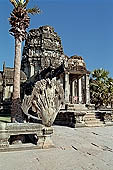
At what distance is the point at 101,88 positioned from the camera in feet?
86.3

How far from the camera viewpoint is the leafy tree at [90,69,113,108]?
82.1ft

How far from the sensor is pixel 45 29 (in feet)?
121

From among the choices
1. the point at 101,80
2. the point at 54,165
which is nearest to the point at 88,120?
the point at 54,165

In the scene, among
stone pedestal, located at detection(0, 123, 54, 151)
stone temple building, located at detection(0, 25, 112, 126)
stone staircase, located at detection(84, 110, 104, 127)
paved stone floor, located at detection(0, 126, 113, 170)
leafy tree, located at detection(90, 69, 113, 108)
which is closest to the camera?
paved stone floor, located at detection(0, 126, 113, 170)

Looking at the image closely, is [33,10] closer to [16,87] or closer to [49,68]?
[16,87]

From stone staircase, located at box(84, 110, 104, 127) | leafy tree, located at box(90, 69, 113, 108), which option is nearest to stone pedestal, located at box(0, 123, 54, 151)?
stone staircase, located at box(84, 110, 104, 127)

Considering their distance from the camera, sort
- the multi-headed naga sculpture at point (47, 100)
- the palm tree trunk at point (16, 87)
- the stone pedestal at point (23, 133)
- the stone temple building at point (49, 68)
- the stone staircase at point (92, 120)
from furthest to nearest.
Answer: the stone temple building at point (49, 68) < the stone staircase at point (92, 120) < the palm tree trunk at point (16, 87) < the multi-headed naga sculpture at point (47, 100) < the stone pedestal at point (23, 133)

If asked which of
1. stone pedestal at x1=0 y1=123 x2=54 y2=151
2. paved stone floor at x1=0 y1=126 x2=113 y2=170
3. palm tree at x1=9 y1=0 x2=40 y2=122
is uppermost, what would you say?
palm tree at x1=9 y1=0 x2=40 y2=122

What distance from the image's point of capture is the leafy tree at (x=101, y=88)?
25016 millimetres

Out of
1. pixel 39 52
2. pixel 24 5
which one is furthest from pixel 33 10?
pixel 39 52

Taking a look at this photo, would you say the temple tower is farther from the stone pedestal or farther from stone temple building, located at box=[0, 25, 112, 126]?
the stone pedestal

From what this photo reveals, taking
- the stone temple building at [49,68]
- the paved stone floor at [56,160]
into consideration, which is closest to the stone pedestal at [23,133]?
the paved stone floor at [56,160]

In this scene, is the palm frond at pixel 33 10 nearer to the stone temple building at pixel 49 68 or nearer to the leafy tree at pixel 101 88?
the stone temple building at pixel 49 68

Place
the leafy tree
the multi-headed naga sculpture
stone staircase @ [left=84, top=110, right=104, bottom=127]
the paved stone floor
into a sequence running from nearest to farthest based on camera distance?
1. the paved stone floor
2. the multi-headed naga sculpture
3. stone staircase @ [left=84, top=110, right=104, bottom=127]
4. the leafy tree
